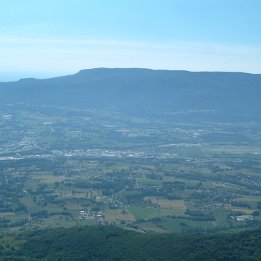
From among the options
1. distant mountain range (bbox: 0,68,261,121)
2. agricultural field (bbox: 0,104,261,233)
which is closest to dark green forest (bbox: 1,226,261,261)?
agricultural field (bbox: 0,104,261,233)

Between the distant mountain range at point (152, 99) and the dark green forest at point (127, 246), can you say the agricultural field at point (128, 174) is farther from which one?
the distant mountain range at point (152, 99)

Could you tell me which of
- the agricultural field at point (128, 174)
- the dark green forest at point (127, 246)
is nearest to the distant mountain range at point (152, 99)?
the agricultural field at point (128, 174)

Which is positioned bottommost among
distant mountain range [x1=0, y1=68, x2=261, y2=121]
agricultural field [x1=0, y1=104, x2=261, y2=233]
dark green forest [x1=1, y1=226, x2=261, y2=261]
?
agricultural field [x1=0, y1=104, x2=261, y2=233]

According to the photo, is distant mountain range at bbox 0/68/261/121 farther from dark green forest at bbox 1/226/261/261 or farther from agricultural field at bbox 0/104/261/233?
dark green forest at bbox 1/226/261/261

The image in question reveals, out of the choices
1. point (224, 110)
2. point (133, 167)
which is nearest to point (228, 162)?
point (133, 167)

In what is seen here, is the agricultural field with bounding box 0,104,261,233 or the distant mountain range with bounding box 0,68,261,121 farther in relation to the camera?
the distant mountain range with bounding box 0,68,261,121

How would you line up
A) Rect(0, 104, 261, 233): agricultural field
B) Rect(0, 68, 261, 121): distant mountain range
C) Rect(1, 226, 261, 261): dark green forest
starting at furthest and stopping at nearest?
Rect(0, 68, 261, 121): distant mountain range
Rect(0, 104, 261, 233): agricultural field
Rect(1, 226, 261, 261): dark green forest

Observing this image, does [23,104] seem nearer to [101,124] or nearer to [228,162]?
[101,124]

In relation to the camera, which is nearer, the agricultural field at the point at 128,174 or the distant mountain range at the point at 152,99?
the agricultural field at the point at 128,174
